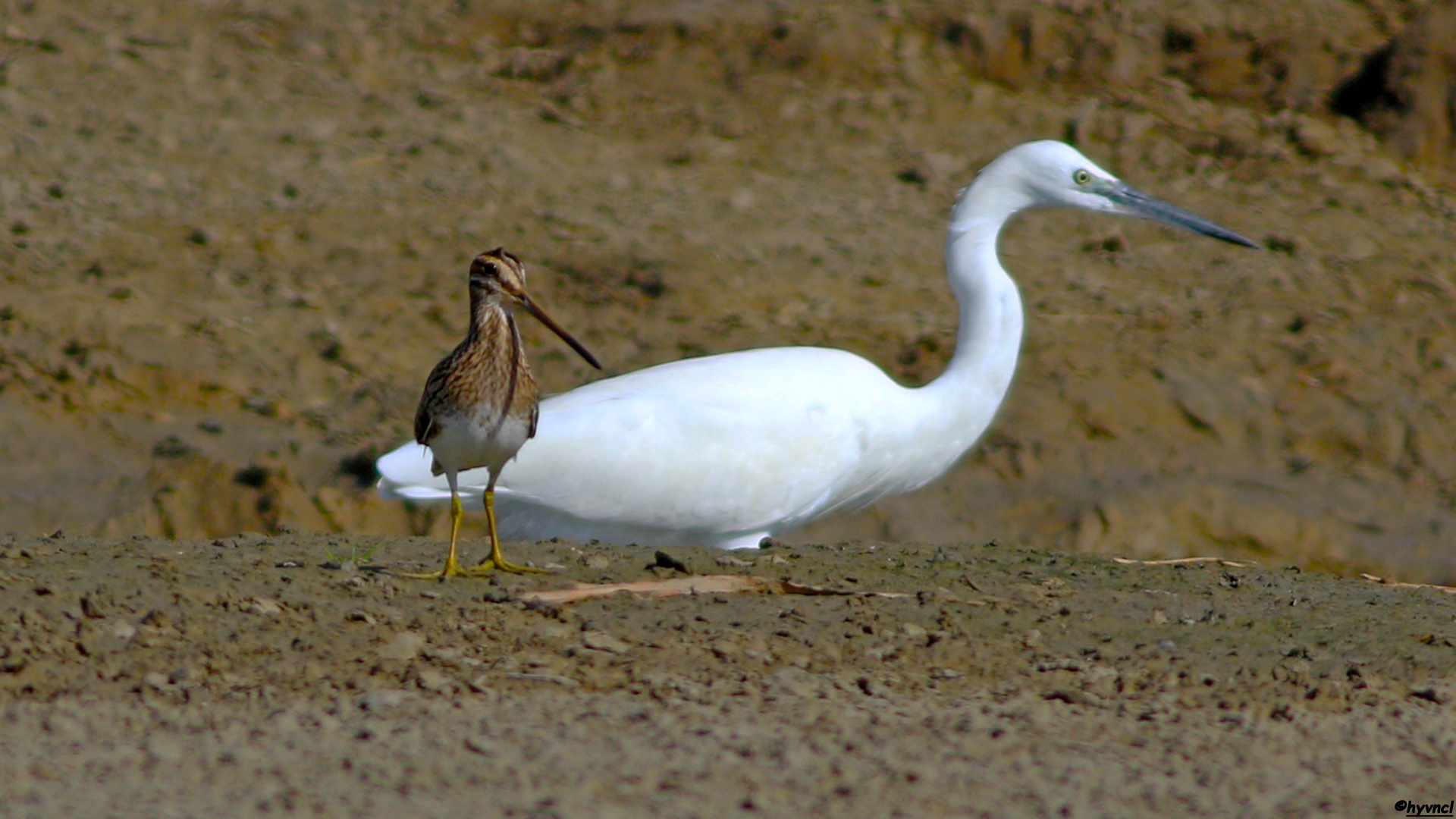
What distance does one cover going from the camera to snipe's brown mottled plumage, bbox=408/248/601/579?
15.6ft

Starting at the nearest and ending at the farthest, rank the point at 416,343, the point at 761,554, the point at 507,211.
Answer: the point at 761,554, the point at 416,343, the point at 507,211

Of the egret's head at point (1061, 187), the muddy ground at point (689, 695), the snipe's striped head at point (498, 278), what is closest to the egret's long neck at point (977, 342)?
the egret's head at point (1061, 187)

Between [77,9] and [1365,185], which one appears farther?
[77,9]

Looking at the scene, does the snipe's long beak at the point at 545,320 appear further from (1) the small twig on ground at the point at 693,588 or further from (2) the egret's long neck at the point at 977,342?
(2) the egret's long neck at the point at 977,342

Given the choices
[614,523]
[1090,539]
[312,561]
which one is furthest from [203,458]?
[1090,539]

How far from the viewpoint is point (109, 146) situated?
40.0ft

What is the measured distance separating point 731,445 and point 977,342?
118 centimetres

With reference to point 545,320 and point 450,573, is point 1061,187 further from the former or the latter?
point 450,573

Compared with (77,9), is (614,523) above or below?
below

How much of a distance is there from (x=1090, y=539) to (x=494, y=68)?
6.77 metres

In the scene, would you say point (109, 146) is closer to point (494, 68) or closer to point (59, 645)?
point (494, 68)

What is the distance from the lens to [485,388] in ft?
15.6

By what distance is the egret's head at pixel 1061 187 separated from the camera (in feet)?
25.0

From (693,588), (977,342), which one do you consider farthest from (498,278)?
(977,342)
